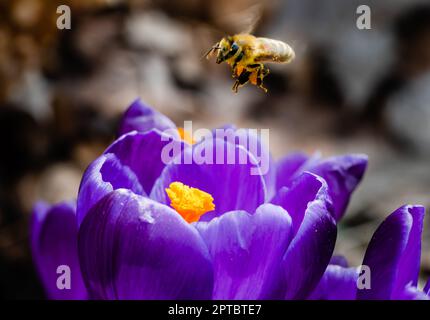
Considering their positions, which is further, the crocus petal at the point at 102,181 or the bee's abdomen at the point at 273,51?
the bee's abdomen at the point at 273,51

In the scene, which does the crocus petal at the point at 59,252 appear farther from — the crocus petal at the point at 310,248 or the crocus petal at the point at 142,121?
the crocus petal at the point at 310,248

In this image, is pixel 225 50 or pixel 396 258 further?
pixel 225 50

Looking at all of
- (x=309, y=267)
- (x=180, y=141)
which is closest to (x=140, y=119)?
(x=180, y=141)

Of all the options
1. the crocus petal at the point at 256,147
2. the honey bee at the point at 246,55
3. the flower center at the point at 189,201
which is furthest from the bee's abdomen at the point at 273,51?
the flower center at the point at 189,201

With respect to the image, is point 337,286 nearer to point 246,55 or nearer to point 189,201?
point 189,201

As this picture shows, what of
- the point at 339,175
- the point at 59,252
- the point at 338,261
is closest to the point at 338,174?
the point at 339,175

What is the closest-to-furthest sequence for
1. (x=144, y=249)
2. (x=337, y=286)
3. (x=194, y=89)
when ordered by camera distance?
(x=144, y=249), (x=337, y=286), (x=194, y=89)

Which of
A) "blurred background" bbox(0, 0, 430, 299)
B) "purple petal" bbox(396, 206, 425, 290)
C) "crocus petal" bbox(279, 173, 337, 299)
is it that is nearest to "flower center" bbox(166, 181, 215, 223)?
"crocus petal" bbox(279, 173, 337, 299)
